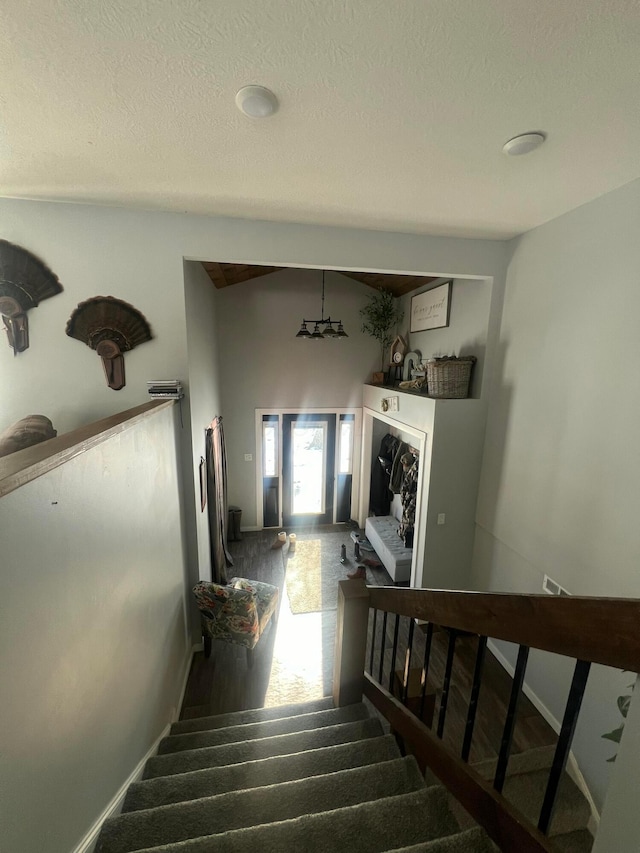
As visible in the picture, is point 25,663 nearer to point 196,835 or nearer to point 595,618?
point 196,835

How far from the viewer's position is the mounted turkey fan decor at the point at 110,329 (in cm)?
230

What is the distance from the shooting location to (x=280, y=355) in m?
4.87

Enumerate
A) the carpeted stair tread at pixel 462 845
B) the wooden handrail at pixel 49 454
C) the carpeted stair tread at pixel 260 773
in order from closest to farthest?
the wooden handrail at pixel 49 454, the carpeted stair tread at pixel 462 845, the carpeted stair tread at pixel 260 773

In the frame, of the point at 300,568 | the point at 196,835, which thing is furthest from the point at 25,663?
the point at 300,568

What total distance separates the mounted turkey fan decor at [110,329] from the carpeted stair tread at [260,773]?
7.09ft

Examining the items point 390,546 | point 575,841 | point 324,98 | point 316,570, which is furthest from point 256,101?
point 316,570

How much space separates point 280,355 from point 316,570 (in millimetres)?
2940

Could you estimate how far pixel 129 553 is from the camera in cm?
153

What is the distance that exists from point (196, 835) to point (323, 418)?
4.29m

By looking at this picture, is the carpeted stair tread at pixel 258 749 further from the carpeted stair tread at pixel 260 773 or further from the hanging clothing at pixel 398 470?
the hanging clothing at pixel 398 470

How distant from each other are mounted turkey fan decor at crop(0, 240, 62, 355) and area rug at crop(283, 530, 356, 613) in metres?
3.40

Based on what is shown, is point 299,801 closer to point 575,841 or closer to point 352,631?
point 352,631

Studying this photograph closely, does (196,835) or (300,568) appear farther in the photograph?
(300,568)

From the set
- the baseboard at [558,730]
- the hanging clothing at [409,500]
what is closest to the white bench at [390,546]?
the hanging clothing at [409,500]
